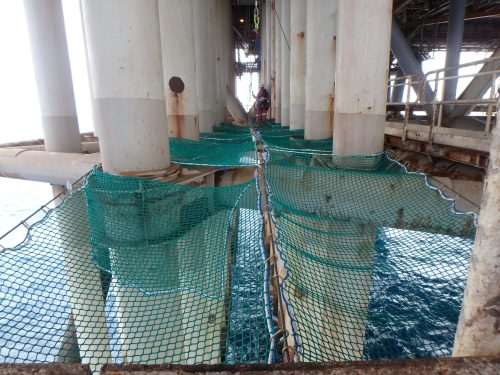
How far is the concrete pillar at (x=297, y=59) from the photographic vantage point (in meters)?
7.98

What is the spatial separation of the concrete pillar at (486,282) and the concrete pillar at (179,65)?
5.75 meters

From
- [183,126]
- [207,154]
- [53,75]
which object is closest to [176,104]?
[183,126]

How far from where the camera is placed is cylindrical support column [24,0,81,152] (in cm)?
620

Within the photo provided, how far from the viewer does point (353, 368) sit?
925 mm

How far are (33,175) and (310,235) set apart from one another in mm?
4527

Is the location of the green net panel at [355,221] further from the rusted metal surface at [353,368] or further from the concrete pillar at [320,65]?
the concrete pillar at [320,65]

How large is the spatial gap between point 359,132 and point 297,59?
4936 mm

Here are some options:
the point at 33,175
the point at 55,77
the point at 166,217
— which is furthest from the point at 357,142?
the point at 55,77

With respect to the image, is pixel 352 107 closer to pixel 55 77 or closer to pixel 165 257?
pixel 165 257

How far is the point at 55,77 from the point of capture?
647 cm

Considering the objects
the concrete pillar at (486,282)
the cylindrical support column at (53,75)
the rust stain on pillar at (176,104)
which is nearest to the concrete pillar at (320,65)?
the rust stain on pillar at (176,104)

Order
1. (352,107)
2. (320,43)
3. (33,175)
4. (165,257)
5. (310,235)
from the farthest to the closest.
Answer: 1. (320,43)
2. (33,175)
3. (352,107)
4. (310,235)
5. (165,257)

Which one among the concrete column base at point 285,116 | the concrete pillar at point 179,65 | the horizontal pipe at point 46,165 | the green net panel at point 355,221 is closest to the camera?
the green net panel at point 355,221

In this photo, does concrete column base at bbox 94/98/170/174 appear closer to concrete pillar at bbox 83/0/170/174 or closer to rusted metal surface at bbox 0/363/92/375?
concrete pillar at bbox 83/0/170/174
